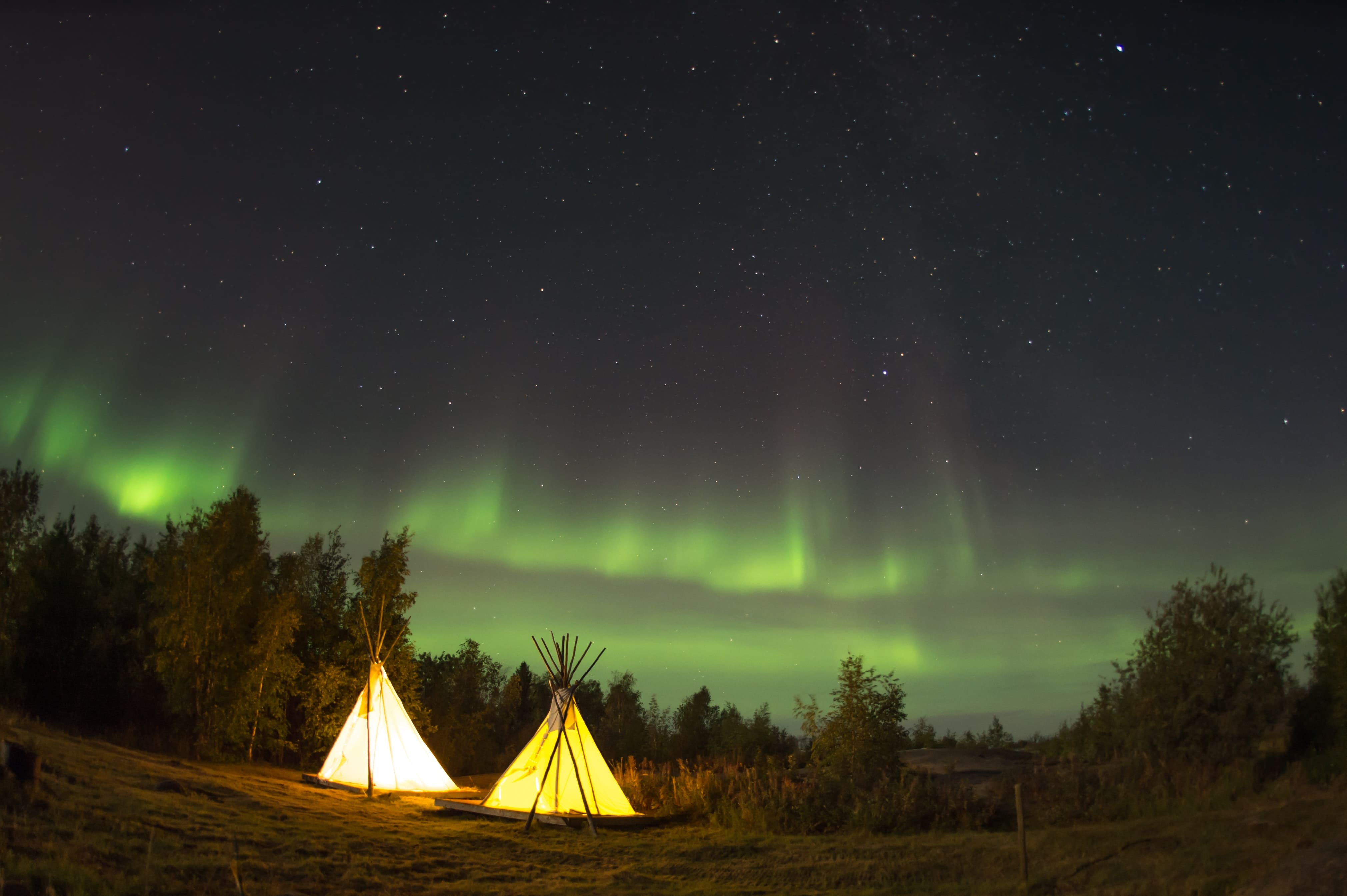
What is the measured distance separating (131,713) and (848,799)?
2149 cm

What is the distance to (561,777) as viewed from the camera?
53.4ft

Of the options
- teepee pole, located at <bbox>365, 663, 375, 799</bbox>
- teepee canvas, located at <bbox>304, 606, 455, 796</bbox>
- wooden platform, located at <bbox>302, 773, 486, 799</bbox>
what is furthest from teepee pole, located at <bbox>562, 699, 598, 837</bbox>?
teepee canvas, located at <bbox>304, 606, 455, 796</bbox>

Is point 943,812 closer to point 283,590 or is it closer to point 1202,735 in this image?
point 1202,735

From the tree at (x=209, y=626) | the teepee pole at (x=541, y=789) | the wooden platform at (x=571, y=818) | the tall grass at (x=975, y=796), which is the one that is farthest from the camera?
the tree at (x=209, y=626)

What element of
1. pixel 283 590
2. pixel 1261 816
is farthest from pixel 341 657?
pixel 1261 816

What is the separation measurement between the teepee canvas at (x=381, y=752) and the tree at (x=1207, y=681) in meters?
15.0

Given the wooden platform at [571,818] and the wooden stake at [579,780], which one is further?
the wooden platform at [571,818]

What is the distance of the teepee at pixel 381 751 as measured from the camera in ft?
66.6

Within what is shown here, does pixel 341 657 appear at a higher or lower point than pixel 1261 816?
higher

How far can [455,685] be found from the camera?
3784 cm

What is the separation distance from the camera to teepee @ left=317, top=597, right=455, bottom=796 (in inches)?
800

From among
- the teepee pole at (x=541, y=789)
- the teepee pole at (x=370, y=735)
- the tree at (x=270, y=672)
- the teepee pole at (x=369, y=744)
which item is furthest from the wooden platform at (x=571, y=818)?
the tree at (x=270, y=672)

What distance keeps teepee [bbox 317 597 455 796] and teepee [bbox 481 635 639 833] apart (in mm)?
4813

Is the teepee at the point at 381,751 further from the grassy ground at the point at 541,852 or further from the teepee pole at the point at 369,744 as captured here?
the grassy ground at the point at 541,852
